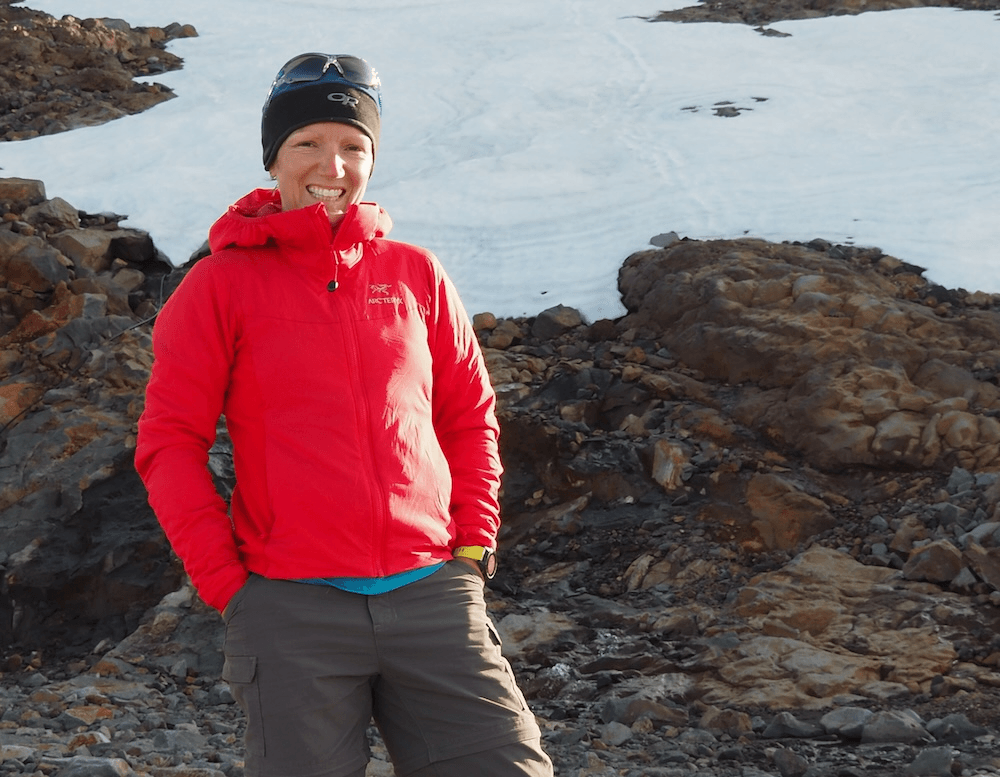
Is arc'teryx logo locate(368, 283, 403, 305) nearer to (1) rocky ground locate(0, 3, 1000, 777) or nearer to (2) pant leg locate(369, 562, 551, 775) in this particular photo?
(2) pant leg locate(369, 562, 551, 775)

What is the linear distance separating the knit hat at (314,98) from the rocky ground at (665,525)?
2547 mm

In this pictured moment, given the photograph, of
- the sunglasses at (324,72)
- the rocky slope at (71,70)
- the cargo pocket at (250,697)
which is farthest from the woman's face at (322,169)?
the rocky slope at (71,70)

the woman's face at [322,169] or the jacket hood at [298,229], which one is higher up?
the woman's face at [322,169]

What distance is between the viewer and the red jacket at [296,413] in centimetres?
249

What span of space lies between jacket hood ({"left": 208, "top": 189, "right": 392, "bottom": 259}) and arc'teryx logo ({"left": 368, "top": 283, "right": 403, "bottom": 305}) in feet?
0.37

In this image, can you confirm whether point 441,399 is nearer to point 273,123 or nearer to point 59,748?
point 273,123

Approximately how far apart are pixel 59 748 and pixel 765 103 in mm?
10775

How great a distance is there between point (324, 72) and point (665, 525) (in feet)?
13.2

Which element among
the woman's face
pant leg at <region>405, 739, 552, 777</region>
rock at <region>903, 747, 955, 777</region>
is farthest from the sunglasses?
rock at <region>903, 747, 955, 777</region>

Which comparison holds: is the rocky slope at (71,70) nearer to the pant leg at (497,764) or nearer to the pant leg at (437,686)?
the pant leg at (437,686)

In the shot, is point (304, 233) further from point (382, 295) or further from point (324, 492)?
point (324, 492)

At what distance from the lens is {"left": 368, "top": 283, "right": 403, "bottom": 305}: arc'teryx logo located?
8.84ft

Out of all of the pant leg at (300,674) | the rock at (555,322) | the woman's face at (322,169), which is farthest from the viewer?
the rock at (555,322)

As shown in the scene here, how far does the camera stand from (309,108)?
9.12 feet
